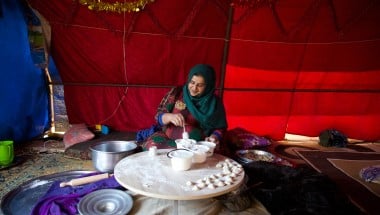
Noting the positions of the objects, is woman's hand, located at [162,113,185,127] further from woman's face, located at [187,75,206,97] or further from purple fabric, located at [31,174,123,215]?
purple fabric, located at [31,174,123,215]

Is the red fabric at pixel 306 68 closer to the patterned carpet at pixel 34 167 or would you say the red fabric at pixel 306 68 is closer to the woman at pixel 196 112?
the woman at pixel 196 112

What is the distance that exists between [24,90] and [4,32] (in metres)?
0.62

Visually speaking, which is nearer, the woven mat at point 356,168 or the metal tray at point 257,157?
the woven mat at point 356,168

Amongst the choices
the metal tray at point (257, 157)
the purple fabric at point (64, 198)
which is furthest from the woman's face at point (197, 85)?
the purple fabric at point (64, 198)

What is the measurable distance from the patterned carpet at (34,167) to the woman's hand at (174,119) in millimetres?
922

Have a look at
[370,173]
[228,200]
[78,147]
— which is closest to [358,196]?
[370,173]

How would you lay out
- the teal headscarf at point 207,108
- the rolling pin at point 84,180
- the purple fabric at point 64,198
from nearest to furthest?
1. the purple fabric at point 64,198
2. the rolling pin at point 84,180
3. the teal headscarf at point 207,108

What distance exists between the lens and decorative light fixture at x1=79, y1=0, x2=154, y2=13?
121 inches

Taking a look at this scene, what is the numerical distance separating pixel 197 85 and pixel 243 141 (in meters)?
1.25

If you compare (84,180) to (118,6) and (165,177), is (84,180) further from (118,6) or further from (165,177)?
(118,6)

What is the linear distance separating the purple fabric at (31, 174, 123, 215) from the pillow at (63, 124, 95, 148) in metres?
1.11

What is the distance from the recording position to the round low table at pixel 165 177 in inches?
52.6

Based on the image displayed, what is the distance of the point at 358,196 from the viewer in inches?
95.7

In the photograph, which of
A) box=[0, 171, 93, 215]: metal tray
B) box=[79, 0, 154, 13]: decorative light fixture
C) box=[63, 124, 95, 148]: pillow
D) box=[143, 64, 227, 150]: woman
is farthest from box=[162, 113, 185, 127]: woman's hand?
box=[79, 0, 154, 13]: decorative light fixture
